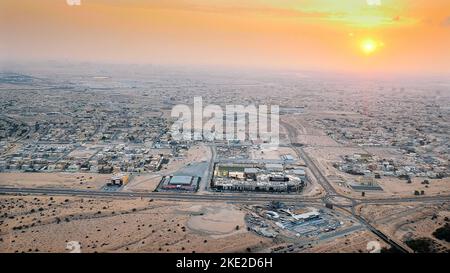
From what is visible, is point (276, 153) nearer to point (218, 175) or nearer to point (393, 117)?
point (218, 175)

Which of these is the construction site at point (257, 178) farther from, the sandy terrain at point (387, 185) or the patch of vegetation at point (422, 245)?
the patch of vegetation at point (422, 245)

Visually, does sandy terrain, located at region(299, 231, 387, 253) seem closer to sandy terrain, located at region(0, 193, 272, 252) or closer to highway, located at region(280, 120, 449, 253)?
highway, located at region(280, 120, 449, 253)

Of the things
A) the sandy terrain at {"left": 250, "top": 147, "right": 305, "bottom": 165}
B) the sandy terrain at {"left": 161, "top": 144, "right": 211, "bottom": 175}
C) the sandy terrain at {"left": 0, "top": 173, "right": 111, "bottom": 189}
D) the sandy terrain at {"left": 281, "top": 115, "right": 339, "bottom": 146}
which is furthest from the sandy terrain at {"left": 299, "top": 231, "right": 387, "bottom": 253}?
the sandy terrain at {"left": 281, "top": 115, "right": 339, "bottom": 146}

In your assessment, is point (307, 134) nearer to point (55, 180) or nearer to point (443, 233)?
point (443, 233)

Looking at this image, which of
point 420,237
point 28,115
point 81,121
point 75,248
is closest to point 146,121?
point 81,121

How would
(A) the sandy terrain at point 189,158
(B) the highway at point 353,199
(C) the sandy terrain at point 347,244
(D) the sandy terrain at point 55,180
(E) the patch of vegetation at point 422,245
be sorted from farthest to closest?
1. (A) the sandy terrain at point 189,158
2. (D) the sandy terrain at point 55,180
3. (B) the highway at point 353,199
4. (C) the sandy terrain at point 347,244
5. (E) the patch of vegetation at point 422,245

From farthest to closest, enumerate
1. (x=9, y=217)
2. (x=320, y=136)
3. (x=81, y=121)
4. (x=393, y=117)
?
(x=393, y=117)
(x=81, y=121)
(x=320, y=136)
(x=9, y=217)

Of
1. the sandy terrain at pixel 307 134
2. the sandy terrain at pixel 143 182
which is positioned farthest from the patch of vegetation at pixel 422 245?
the sandy terrain at pixel 307 134
